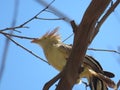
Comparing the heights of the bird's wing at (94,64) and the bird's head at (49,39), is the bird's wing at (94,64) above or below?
below

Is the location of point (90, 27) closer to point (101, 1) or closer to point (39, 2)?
point (101, 1)

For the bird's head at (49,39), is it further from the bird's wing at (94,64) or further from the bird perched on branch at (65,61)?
the bird's wing at (94,64)

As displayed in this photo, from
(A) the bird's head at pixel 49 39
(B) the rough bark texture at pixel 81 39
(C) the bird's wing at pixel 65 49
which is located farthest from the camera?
(A) the bird's head at pixel 49 39

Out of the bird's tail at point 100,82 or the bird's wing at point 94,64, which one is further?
the bird's wing at point 94,64

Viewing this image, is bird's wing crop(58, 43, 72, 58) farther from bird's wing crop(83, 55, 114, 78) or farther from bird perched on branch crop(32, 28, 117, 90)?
bird's wing crop(83, 55, 114, 78)

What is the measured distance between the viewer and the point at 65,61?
3.17 m

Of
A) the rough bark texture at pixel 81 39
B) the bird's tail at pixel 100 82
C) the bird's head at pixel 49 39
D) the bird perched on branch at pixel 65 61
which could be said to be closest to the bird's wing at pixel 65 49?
the bird perched on branch at pixel 65 61

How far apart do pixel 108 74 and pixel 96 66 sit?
159mm

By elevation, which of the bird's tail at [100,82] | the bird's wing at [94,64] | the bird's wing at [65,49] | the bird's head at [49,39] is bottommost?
the bird's tail at [100,82]

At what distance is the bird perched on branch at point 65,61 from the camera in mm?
2426

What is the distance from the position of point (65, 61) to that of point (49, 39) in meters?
0.50

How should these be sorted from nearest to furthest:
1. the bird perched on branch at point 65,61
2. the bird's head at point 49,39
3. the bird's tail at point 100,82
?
the bird's tail at point 100,82 → the bird perched on branch at point 65,61 → the bird's head at point 49,39

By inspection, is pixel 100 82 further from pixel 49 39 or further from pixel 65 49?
pixel 49 39

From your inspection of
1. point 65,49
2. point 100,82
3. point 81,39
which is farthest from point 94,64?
point 81,39
